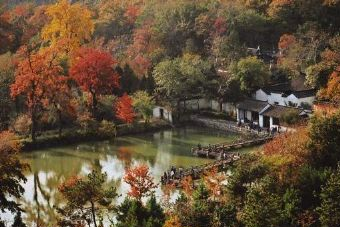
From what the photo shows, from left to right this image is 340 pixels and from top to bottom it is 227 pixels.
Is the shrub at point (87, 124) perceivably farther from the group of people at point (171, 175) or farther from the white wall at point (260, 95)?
the white wall at point (260, 95)

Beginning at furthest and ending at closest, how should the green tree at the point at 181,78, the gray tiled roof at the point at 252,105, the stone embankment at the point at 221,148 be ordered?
the green tree at the point at 181,78 → the gray tiled roof at the point at 252,105 → the stone embankment at the point at 221,148

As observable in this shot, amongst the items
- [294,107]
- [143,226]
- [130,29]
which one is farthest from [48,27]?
[143,226]

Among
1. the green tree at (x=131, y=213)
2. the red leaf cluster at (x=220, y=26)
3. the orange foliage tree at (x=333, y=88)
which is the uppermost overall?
the red leaf cluster at (x=220, y=26)

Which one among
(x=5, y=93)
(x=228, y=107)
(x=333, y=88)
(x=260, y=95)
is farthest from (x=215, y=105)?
(x=5, y=93)

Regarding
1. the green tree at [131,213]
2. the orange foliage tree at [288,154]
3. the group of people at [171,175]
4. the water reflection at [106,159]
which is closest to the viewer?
the green tree at [131,213]

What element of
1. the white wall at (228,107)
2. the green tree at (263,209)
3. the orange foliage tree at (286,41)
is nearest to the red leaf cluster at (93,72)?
the white wall at (228,107)

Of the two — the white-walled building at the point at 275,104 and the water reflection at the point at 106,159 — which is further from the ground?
the white-walled building at the point at 275,104

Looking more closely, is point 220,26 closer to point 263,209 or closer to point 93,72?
→ point 93,72

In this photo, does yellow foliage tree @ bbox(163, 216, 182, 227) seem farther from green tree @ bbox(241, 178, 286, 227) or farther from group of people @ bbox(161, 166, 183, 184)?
group of people @ bbox(161, 166, 183, 184)

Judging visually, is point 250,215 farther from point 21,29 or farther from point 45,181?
point 21,29
